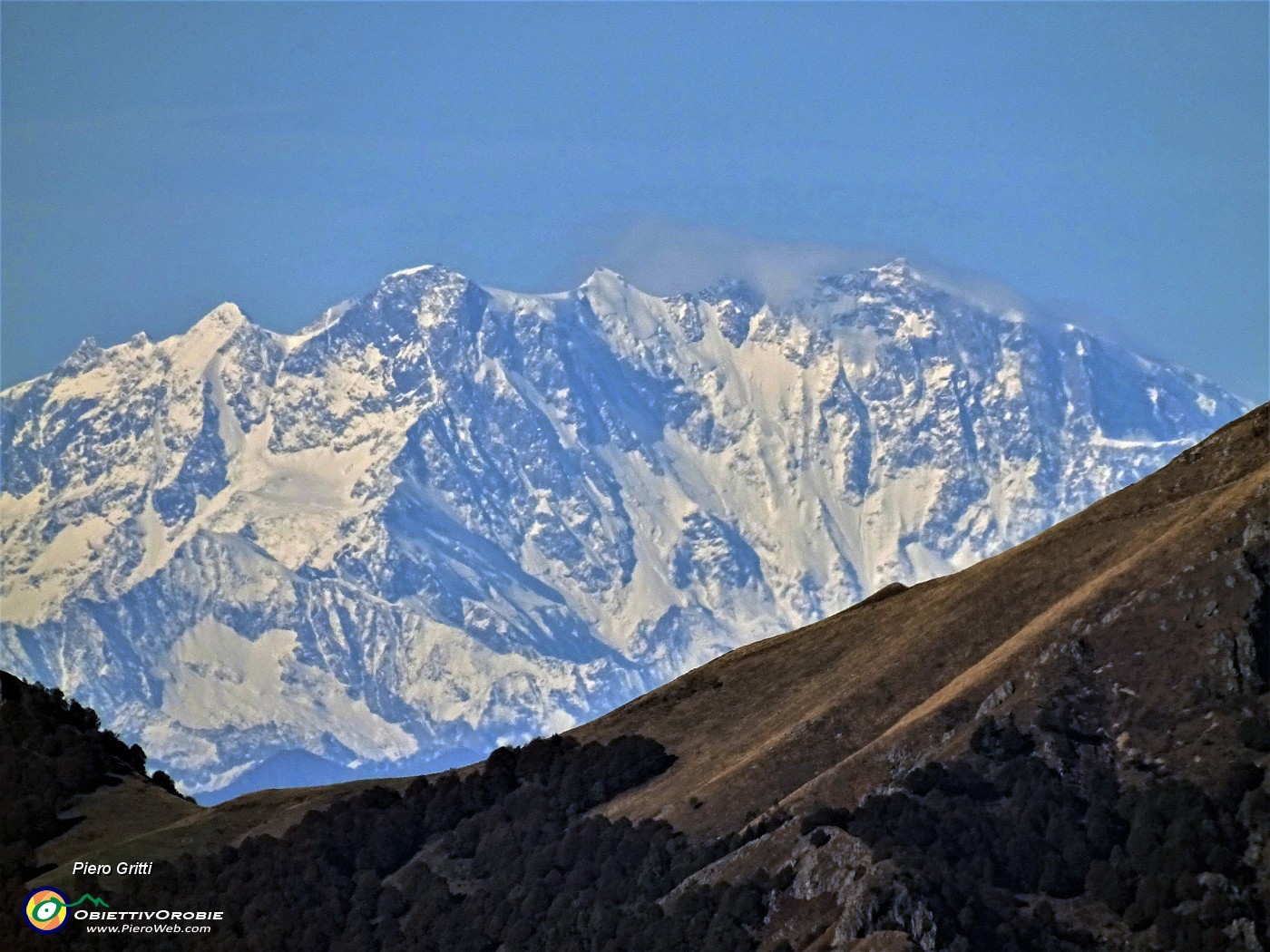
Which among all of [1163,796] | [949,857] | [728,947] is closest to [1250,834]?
[1163,796]

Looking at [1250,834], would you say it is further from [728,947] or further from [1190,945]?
[728,947]

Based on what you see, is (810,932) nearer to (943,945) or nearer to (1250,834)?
(943,945)

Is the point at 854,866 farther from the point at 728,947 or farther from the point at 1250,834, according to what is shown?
the point at 1250,834

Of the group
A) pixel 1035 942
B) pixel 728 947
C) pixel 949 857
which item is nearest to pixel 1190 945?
pixel 1035 942

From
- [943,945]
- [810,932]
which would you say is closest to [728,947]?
[810,932]

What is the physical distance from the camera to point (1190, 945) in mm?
180125

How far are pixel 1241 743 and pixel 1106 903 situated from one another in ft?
58.0

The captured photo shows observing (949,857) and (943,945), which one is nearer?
(943,945)

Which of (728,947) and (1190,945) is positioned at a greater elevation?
(728,947)

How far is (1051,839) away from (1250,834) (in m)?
15.3

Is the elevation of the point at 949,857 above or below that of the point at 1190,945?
above

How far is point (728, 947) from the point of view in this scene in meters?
197

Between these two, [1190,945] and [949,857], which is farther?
[949,857]

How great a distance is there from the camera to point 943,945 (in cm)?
18188
